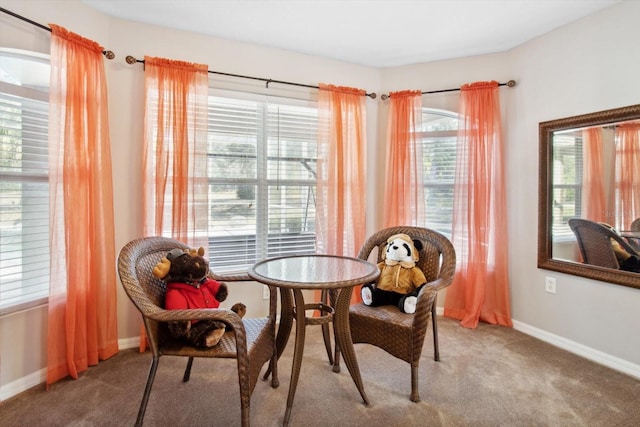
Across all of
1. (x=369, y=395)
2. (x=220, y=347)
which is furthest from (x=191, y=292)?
(x=369, y=395)

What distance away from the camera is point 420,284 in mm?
2266

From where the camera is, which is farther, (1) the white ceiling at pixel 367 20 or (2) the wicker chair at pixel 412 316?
(1) the white ceiling at pixel 367 20

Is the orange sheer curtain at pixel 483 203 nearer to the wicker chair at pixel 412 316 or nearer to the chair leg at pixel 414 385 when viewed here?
the wicker chair at pixel 412 316

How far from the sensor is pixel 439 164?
3.25 meters

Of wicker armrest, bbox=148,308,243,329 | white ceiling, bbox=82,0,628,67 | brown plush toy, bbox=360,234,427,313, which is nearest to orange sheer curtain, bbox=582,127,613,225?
white ceiling, bbox=82,0,628,67

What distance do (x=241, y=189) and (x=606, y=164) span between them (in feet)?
9.03

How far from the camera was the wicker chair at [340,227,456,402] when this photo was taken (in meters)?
1.86

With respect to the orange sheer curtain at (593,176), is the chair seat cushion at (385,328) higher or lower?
lower

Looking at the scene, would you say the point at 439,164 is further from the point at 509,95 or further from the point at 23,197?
the point at 23,197

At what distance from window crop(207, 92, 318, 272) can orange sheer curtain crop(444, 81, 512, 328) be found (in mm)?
1375

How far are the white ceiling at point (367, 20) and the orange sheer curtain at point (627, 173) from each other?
0.88m

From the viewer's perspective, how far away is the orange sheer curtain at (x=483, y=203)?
9.64ft

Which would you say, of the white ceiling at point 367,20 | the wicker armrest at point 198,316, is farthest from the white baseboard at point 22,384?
the white ceiling at point 367,20

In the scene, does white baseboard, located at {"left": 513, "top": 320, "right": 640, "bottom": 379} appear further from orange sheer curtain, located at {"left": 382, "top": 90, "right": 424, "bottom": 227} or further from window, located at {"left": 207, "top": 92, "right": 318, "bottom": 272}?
window, located at {"left": 207, "top": 92, "right": 318, "bottom": 272}
